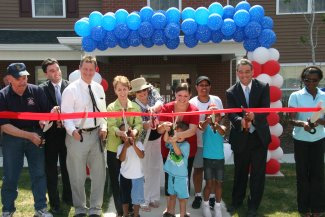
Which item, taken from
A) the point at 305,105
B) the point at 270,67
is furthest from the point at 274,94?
the point at 305,105

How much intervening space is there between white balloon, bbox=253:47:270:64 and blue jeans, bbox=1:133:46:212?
398cm

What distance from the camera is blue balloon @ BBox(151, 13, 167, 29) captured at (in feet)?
22.0

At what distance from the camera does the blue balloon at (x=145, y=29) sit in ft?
21.9

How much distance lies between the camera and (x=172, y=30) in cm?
677

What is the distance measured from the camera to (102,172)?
4539 millimetres

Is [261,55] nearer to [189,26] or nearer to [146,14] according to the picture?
[189,26]

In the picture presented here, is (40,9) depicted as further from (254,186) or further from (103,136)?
(254,186)

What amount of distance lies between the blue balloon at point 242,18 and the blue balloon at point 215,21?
0.95ft

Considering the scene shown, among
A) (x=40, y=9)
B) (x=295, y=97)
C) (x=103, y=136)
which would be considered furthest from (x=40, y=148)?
(x=40, y=9)

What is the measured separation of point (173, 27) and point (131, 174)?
3.40 m

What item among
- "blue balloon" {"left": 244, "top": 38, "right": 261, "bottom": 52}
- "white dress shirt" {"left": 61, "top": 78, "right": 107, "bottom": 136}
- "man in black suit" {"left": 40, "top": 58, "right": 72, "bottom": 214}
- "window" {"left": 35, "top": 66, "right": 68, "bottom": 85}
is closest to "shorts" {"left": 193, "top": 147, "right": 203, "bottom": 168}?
"white dress shirt" {"left": 61, "top": 78, "right": 107, "bottom": 136}

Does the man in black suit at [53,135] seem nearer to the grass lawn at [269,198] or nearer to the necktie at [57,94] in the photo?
the necktie at [57,94]

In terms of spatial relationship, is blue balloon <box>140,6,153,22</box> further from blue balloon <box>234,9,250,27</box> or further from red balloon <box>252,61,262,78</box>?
red balloon <box>252,61,262,78</box>

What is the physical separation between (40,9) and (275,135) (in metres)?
10.0
